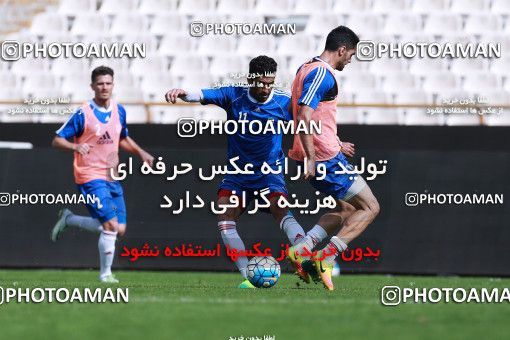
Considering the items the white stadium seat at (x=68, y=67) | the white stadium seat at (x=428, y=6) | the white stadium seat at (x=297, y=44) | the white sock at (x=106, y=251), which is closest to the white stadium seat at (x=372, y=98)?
the white stadium seat at (x=297, y=44)

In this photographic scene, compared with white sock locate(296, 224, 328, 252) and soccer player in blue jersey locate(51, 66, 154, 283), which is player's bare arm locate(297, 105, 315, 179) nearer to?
white sock locate(296, 224, 328, 252)

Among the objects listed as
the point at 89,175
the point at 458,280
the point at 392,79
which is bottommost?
the point at 458,280

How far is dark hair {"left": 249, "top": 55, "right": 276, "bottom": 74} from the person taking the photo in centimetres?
1033

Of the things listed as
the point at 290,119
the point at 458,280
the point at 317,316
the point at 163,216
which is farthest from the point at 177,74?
the point at 317,316

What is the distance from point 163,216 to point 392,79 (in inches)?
187

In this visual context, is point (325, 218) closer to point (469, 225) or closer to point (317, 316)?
point (317, 316)

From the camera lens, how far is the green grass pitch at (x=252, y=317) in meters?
6.89

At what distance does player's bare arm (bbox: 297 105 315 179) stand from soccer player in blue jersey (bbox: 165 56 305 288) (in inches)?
25.0

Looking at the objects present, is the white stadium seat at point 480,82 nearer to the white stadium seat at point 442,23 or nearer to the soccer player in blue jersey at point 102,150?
the white stadium seat at point 442,23

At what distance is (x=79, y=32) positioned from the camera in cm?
1891

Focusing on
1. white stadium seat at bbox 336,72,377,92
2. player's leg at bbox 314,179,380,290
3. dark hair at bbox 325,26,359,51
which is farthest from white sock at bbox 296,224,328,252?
white stadium seat at bbox 336,72,377,92

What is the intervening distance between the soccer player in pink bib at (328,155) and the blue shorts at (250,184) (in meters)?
0.46

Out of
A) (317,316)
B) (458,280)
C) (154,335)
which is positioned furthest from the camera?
(458,280)

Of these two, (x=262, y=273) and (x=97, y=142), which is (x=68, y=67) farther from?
(x=262, y=273)
